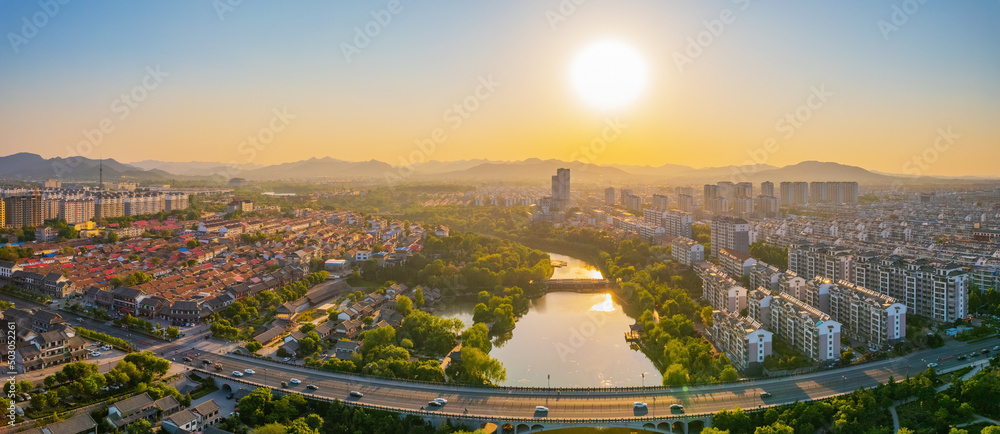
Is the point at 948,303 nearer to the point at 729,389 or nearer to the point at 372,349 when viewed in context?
the point at 729,389

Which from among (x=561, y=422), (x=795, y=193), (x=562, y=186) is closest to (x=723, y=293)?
(x=561, y=422)

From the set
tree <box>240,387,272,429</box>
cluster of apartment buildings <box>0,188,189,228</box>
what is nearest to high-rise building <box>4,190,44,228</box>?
cluster of apartment buildings <box>0,188,189,228</box>

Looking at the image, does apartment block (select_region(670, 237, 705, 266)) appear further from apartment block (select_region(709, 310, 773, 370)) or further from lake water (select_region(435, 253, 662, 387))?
apartment block (select_region(709, 310, 773, 370))

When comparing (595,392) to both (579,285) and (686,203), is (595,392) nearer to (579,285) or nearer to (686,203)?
(579,285)

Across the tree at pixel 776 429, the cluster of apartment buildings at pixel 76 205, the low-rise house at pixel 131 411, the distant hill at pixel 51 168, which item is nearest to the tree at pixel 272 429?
the low-rise house at pixel 131 411

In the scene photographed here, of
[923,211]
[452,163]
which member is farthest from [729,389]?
[452,163]
